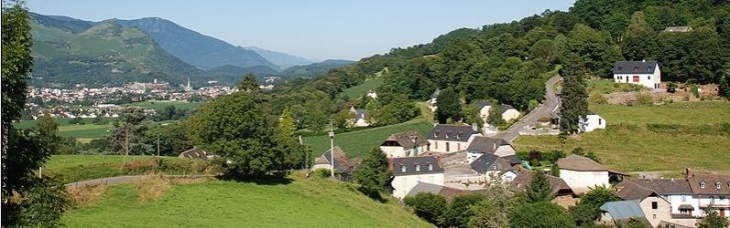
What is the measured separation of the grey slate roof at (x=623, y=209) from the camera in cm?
3706

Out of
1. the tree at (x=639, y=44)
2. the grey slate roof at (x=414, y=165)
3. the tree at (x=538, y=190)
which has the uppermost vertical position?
the tree at (x=639, y=44)

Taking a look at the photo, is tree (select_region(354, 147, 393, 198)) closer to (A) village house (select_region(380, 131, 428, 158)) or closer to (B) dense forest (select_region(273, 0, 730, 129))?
(A) village house (select_region(380, 131, 428, 158))

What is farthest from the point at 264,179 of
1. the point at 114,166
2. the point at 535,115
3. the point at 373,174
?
the point at 535,115

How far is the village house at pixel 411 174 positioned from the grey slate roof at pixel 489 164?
2970mm

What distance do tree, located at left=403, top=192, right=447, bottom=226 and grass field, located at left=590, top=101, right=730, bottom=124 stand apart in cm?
2228

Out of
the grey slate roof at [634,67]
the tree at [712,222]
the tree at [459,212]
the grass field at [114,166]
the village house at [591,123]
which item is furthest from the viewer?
the grey slate roof at [634,67]

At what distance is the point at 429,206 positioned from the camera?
1458 inches

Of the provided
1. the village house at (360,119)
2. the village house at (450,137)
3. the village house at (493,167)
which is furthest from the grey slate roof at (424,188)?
the village house at (360,119)

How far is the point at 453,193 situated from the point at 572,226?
9.56 meters

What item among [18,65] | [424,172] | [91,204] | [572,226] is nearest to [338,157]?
[424,172]

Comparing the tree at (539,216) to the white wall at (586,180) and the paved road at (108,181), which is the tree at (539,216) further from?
the paved road at (108,181)

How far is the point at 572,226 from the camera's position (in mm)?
32781

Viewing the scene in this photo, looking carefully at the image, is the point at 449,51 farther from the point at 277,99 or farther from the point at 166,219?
the point at 166,219

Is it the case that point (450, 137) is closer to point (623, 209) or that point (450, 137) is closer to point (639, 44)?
point (623, 209)
